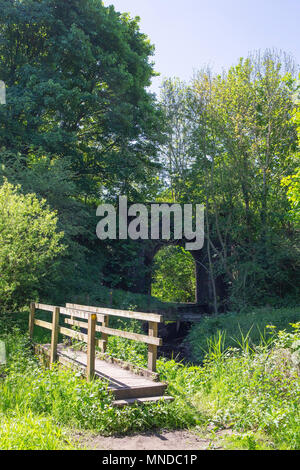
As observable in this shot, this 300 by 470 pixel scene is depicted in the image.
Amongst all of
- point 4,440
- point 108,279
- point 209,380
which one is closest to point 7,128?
point 108,279

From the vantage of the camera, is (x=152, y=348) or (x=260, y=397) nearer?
(x=260, y=397)

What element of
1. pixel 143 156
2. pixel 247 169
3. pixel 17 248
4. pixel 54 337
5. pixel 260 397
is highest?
pixel 143 156

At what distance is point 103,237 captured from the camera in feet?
55.0

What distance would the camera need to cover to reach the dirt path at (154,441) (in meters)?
3.82

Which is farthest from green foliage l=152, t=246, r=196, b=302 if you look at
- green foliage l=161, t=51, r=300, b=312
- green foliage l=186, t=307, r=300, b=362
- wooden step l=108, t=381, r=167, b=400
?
wooden step l=108, t=381, r=167, b=400

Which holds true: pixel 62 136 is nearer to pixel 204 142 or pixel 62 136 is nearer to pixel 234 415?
pixel 204 142

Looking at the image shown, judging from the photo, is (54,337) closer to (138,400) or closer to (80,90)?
(138,400)

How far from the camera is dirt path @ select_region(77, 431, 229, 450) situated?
3.82 metres

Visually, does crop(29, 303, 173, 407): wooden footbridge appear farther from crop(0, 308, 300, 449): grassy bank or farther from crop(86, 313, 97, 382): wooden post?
crop(0, 308, 300, 449): grassy bank

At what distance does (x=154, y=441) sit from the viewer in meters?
4.04

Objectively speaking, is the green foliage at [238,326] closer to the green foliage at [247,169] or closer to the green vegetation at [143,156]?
the green vegetation at [143,156]

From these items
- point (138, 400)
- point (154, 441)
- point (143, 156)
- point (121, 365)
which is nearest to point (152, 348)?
point (138, 400)

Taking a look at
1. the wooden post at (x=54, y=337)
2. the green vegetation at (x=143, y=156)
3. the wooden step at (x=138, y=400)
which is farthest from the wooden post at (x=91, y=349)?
the green vegetation at (x=143, y=156)

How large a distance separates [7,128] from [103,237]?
17.6ft
